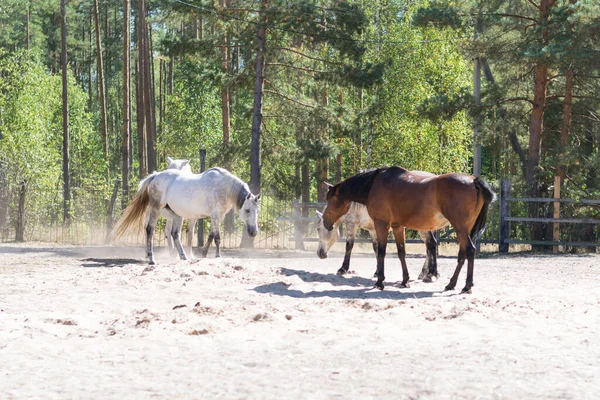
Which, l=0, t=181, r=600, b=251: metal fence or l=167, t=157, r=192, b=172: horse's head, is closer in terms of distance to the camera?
l=167, t=157, r=192, b=172: horse's head

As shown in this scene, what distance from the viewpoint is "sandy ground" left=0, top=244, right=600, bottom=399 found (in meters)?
5.76

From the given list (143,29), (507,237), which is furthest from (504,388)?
(143,29)

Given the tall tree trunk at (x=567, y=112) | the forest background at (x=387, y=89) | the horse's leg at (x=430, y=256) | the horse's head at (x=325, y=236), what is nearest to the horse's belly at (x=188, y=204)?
the horse's head at (x=325, y=236)

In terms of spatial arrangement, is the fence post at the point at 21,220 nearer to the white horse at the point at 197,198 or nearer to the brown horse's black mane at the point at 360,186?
the white horse at the point at 197,198

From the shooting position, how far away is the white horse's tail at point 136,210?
16.1 meters

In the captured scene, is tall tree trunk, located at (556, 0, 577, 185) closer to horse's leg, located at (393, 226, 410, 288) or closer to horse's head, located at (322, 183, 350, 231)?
horse's head, located at (322, 183, 350, 231)

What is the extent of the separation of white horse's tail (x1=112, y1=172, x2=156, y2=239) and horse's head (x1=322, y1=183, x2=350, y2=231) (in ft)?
14.5

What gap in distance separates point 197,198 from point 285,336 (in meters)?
7.83

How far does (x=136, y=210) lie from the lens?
16.3 m

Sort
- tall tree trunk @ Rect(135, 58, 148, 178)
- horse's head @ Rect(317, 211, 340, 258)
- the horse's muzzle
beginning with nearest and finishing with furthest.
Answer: the horse's muzzle < horse's head @ Rect(317, 211, 340, 258) < tall tree trunk @ Rect(135, 58, 148, 178)

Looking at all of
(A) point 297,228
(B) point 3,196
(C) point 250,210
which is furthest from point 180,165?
(B) point 3,196

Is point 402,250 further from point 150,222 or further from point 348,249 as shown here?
point 150,222

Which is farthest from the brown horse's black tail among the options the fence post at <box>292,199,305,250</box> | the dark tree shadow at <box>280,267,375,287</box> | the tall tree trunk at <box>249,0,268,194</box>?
the tall tree trunk at <box>249,0,268,194</box>

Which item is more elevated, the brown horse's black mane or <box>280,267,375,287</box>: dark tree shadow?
the brown horse's black mane
